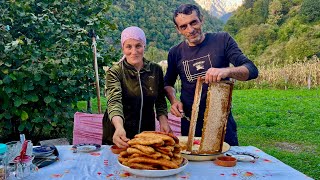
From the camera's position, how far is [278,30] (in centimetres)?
4128

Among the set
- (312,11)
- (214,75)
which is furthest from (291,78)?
(312,11)

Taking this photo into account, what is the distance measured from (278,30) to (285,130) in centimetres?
3589

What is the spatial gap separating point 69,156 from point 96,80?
3079 mm

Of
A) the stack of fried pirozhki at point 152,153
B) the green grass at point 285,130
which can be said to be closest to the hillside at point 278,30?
the green grass at point 285,130

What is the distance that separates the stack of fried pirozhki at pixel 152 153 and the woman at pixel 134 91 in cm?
44

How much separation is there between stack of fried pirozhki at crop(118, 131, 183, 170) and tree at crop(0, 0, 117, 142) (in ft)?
10.9

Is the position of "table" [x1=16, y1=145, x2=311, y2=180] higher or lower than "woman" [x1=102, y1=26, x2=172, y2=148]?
lower

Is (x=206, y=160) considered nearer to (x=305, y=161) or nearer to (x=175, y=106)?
(x=175, y=106)

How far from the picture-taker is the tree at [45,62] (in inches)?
193

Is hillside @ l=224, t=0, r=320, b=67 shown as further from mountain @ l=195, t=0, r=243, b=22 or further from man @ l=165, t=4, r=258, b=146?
mountain @ l=195, t=0, r=243, b=22

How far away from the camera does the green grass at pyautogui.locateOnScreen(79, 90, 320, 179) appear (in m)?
6.00

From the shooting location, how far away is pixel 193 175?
6.66 ft

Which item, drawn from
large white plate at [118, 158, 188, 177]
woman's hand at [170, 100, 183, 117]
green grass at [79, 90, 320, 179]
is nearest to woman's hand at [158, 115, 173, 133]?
woman's hand at [170, 100, 183, 117]

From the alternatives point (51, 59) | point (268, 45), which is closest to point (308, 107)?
point (51, 59)
